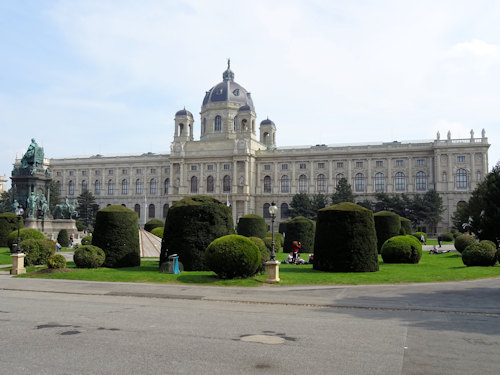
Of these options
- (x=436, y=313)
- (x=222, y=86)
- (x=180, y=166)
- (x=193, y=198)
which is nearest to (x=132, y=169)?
(x=180, y=166)

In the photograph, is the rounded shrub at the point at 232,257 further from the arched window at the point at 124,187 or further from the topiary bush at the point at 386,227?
the arched window at the point at 124,187

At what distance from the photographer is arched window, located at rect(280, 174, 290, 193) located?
78.7 metres

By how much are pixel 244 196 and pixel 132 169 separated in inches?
886

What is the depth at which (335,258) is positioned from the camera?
1930 centimetres

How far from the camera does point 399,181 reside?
73.1 m

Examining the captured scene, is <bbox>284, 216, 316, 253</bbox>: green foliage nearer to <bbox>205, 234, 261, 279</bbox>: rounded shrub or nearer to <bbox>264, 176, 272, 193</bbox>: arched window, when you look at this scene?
<bbox>205, 234, 261, 279</bbox>: rounded shrub

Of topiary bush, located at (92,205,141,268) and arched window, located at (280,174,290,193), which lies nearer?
topiary bush, located at (92,205,141,268)

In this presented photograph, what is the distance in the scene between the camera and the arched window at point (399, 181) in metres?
72.9

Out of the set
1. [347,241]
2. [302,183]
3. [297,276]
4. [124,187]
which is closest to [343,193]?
[302,183]

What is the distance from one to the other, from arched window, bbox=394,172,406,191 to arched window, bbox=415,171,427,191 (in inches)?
73.6

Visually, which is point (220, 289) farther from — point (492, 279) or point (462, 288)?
point (492, 279)

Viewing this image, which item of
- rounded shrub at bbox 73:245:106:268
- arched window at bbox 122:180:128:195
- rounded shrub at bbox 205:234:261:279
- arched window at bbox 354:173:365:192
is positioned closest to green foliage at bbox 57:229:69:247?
rounded shrub at bbox 73:245:106:268

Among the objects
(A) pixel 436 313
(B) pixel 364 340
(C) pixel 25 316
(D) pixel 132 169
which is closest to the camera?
(B) pixel 364 340

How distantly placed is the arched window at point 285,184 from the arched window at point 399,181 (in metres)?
16.9
